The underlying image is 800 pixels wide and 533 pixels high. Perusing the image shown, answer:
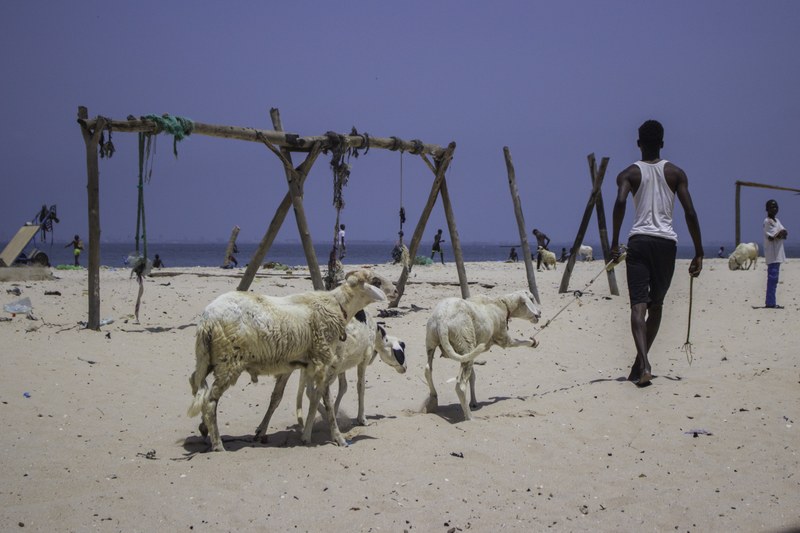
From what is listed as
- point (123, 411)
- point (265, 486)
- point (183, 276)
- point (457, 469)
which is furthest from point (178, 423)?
point (183, 276)

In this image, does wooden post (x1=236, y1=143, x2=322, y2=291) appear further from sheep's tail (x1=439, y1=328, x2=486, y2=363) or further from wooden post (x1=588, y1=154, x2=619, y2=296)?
wooden post (x1=588, y1=154, x2=619, y2=296)

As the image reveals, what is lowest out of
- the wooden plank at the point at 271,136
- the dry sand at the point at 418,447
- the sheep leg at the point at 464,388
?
the dry sand at the point at 418,447

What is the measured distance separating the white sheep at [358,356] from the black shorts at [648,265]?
2662 millimetres

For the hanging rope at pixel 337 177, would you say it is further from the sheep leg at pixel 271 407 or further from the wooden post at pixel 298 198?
the sheep leg at pixel 271 407

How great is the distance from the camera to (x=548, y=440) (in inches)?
247

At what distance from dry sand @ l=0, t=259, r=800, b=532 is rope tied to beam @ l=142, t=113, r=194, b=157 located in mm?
3154

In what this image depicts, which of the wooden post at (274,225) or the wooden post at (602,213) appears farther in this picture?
the wooden post at (602,213)

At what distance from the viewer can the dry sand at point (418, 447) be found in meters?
4.78

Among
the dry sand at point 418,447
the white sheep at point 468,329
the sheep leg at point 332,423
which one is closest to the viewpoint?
the dry sand at point 418,447

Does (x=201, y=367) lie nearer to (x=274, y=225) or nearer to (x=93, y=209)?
(x=93, y=209)

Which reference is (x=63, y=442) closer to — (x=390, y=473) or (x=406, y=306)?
(x=390, y=473)

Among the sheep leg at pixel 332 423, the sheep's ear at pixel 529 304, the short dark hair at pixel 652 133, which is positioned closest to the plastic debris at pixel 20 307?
the sheep leg at pixel 332 423

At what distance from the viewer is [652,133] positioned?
7.62 metres

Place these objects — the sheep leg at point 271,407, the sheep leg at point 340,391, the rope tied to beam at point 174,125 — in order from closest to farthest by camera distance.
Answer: the sheep leg at point 271,407
the sheep leg at point 340,391
the rope tied to beam at point 174,125
